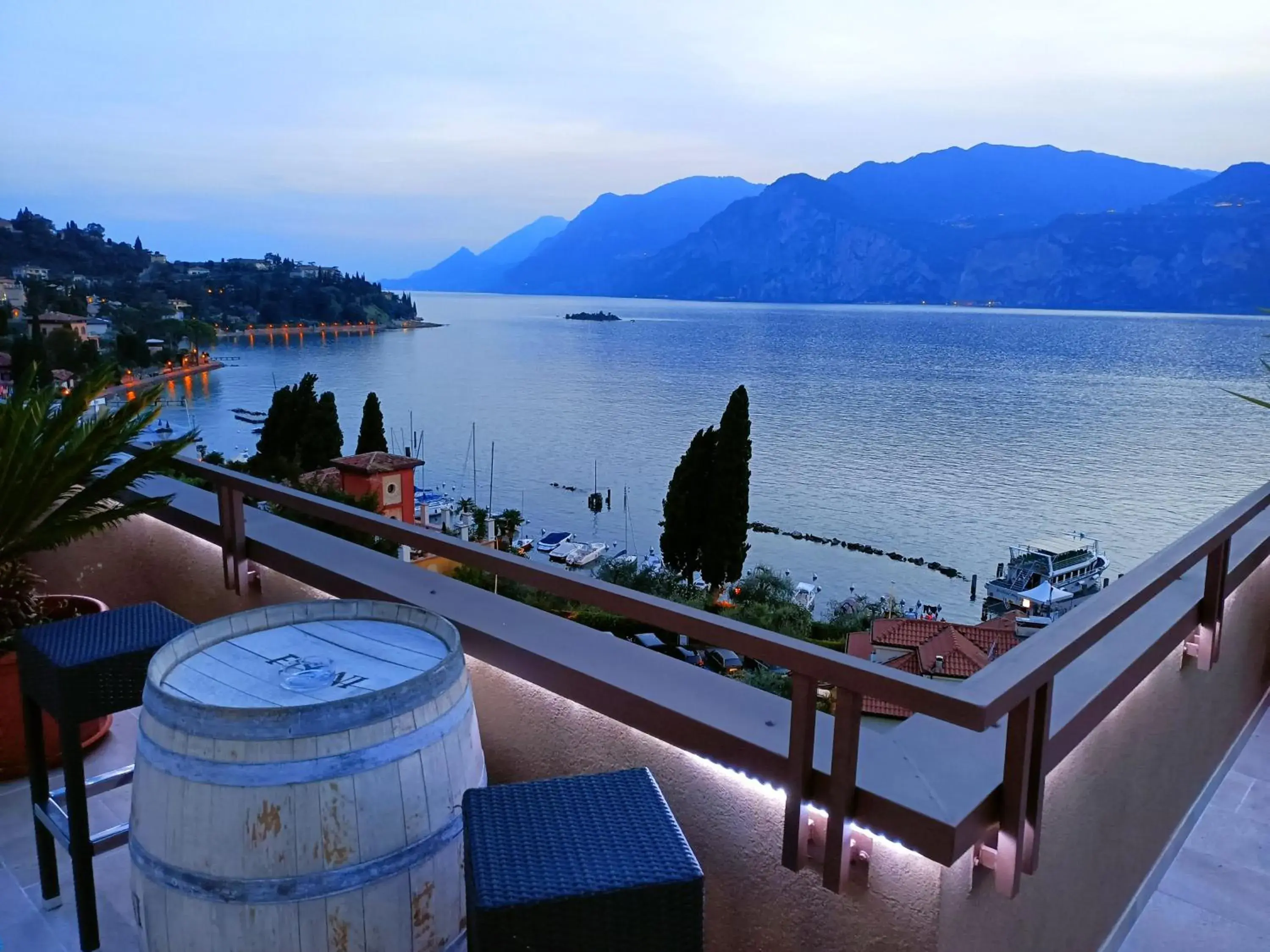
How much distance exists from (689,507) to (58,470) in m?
21.7

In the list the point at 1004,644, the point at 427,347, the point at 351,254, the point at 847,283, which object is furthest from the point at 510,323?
the point at 1004,644

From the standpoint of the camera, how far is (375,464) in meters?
22.5

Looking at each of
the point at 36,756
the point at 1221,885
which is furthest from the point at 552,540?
the point at 36,756

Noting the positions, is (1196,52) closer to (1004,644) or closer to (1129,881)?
(1004,644)

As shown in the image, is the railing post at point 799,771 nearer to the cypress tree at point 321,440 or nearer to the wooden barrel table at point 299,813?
the wooden barrel table at point 299,813

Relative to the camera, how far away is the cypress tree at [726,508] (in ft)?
74.7

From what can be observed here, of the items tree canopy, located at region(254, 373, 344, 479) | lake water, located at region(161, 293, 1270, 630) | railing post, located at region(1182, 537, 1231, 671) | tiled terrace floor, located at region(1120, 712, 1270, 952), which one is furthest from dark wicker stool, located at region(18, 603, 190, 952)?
lake water, located at region(161, 293, 1270, 630)

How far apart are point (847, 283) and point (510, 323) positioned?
8041cm

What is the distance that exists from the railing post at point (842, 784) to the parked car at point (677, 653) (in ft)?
1.64

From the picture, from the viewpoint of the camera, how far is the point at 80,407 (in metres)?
2.50

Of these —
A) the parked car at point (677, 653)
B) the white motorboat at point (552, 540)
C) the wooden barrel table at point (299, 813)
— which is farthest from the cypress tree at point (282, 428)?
the wooden barrel table at point (299, 813)

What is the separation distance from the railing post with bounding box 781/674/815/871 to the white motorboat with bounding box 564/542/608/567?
2842 centimetres

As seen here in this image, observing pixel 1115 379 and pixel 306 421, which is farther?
pixel 1115 379

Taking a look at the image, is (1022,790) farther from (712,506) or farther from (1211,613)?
(712,506)
